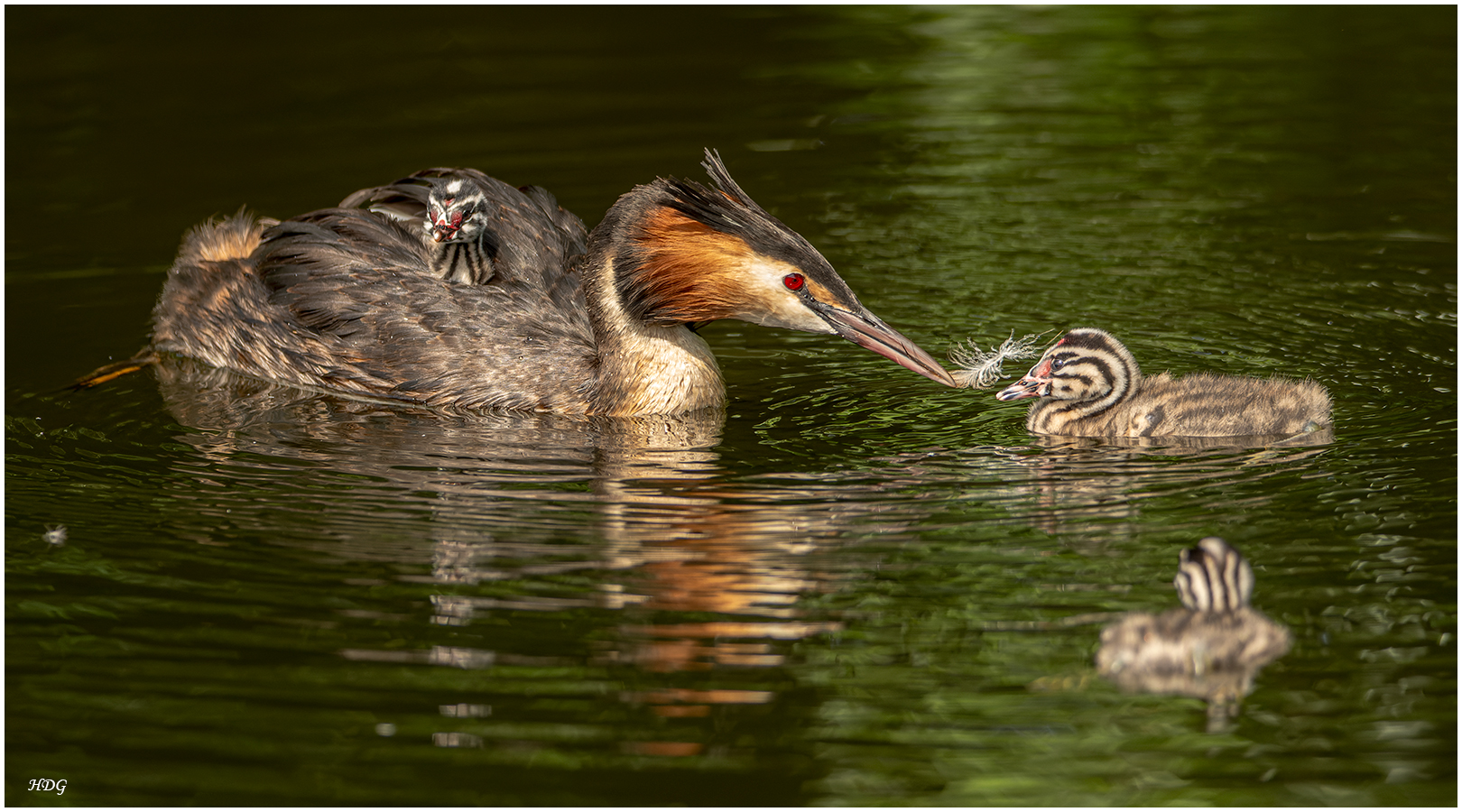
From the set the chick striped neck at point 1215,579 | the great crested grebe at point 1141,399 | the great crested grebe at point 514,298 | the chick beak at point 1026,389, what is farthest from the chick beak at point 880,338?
the chick striped neck at point 1215,579

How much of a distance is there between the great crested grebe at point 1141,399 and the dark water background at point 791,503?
204mm

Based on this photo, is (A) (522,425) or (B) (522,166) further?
(B) (522,166)

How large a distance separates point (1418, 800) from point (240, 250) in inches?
280

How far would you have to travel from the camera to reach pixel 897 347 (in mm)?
8180

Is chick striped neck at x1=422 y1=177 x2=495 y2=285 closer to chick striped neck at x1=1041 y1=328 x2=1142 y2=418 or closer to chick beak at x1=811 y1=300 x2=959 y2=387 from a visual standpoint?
chick beak at x1=811 y1=300 x2=959 y2=387

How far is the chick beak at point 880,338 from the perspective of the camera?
816 cm

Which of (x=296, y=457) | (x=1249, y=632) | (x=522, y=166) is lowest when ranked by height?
(x=1249, y=632)

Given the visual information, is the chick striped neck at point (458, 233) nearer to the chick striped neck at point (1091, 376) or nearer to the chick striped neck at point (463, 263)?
the chick striped neck at point (463, 263)

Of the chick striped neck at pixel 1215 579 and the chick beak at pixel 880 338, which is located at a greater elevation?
the chick beak at pixel 880 338

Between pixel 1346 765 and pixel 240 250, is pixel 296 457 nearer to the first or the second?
pixel 240 250

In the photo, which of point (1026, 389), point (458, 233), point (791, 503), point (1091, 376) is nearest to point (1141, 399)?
point (1091, 376)

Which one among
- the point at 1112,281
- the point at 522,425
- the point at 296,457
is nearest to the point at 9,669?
the point at 296,457

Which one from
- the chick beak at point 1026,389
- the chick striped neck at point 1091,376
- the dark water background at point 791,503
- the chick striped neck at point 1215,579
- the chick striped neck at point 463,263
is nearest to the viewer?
the dark water background at point 791,503

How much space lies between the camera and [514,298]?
9148 millimetres
